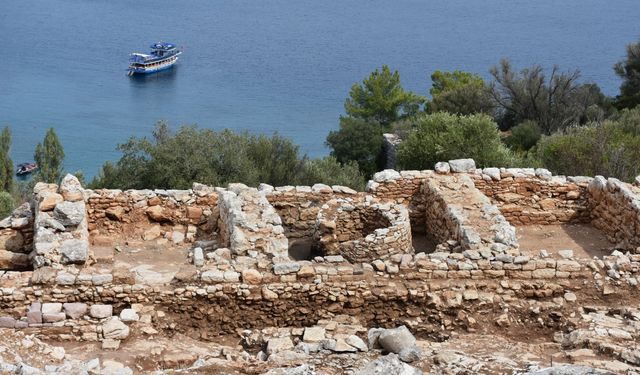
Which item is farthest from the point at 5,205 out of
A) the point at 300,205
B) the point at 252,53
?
the point at 252,53

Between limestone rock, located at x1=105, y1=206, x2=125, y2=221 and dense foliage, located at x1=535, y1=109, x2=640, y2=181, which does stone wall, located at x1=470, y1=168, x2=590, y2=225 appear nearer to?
limestone rock, located at x1=105, y1=206, x2=125, y2=221

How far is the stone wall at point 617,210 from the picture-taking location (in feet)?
44.1

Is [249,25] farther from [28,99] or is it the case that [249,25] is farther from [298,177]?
[298,177]

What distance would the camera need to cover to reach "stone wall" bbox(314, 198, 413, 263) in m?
12.4

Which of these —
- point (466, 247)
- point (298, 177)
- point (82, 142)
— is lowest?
point (82, 142)

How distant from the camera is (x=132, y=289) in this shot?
10.9m

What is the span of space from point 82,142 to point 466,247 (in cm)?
4100

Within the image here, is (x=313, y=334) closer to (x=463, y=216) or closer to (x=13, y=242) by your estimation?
(x=463, y=216)

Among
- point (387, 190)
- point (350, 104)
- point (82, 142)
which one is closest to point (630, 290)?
point (387, 190)

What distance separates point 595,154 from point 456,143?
4.07 meters

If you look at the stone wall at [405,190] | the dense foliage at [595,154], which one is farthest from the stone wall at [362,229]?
the dense foliage at [595,154]

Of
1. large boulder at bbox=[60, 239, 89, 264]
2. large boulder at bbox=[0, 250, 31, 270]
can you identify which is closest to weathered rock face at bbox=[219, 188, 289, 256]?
large boulder at bbox=[60, 239, 89, 264]

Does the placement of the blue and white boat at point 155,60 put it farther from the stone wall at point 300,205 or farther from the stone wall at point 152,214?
the stone wall at point 300,205

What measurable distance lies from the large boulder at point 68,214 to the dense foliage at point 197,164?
828 centimetres
